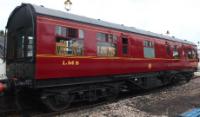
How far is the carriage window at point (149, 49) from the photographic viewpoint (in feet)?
47.9

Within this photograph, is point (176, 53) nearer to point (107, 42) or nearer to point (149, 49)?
point (149, 49)

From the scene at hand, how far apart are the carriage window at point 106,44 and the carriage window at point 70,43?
1048 mm

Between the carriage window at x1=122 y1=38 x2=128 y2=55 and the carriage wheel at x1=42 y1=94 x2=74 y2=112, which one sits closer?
the carriage wheel at x1=42 y1=94 x2=74 y2=112

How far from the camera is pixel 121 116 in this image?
9102 millimetres

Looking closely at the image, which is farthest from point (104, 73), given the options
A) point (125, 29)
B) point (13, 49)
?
point (13, 49)

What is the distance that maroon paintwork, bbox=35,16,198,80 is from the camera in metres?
9.07

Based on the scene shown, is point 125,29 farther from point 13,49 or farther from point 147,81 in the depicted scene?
point 13,49

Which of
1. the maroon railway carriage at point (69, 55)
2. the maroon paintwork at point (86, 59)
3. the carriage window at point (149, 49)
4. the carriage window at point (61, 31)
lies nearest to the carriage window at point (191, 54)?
the maroon paintwork at point (86, 59)

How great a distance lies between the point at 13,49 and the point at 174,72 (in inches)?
434

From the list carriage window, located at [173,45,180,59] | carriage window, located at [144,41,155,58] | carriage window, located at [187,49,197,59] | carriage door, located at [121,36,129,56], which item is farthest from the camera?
carriage window, located at [187,49,197,59]

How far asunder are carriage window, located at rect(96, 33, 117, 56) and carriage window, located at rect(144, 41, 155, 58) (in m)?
2.91

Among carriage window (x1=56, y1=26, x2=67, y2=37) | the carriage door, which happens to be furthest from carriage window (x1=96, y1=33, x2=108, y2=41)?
carriage window (x1=56, y1=26, x2=67, y2=37)

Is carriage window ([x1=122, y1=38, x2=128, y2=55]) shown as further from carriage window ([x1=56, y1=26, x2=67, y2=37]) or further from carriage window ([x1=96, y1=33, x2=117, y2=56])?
carriage window ([x1=56, y1=26, x2=67, y2=37])

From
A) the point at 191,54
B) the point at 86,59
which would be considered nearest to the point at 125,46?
the point at 86,59
